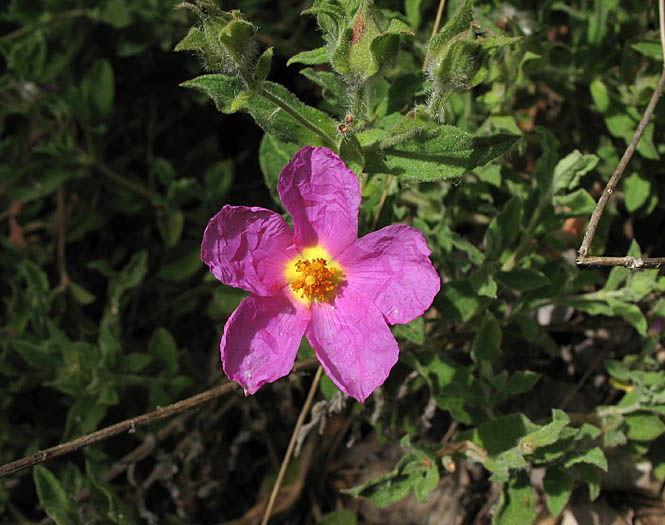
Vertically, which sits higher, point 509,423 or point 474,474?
point 509,423

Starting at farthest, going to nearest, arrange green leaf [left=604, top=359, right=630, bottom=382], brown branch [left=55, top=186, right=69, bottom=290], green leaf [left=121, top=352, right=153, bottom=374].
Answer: brown branch [left=55, top=186, right=69, bottom=290]
green leaf [left=121, top=352, right=153, bottom=374]
green leaf [left=604, top=359, right=630, bottom=382]

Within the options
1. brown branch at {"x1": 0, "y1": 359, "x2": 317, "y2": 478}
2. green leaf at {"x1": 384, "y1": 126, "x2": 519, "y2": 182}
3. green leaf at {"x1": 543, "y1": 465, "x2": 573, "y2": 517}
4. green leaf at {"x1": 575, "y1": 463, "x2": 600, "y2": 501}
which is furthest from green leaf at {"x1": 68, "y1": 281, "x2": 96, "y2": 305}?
green leaf at {"x1": 575, "y1": 463, "x2": 600, "y2": 501}

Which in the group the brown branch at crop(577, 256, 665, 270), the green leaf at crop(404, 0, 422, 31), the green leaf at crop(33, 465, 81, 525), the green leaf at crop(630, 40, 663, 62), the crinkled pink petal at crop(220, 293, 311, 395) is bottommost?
the green leaf at crop(33, 465, 81, 525)

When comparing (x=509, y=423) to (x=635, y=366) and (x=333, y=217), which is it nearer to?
(x=635, y=366)

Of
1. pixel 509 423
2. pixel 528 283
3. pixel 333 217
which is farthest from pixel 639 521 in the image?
pixel 333 217

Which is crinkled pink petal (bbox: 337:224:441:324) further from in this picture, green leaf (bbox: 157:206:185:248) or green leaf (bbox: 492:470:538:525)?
green leaf (bbox: 157:206:185:248)

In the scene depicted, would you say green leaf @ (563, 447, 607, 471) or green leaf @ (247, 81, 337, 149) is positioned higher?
green leaf @ (247, 81, 337, 149)
